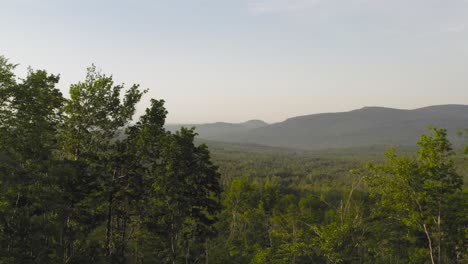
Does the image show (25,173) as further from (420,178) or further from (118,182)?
(420,178)

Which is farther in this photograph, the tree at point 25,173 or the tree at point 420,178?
the tree at point 420,178

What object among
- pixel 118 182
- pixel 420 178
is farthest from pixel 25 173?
pixel 420 178

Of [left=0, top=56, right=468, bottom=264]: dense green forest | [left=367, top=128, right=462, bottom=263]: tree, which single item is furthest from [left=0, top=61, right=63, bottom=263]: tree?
[left=367, top=128, right=462, bottom=263]: tree

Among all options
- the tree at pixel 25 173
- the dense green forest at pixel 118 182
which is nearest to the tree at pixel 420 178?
the dense green forest at pixel 118 182

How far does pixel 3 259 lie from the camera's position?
1547 centimetres

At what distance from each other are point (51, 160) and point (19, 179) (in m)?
1.69

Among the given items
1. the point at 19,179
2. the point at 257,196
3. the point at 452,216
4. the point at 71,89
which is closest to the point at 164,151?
the point at 71,89

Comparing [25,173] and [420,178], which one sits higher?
[25,173]

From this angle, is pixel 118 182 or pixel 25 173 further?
pixel 118 182

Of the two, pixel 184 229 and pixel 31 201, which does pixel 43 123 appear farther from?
pixel 184 229

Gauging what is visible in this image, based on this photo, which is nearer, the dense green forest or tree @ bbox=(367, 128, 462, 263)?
the dense green forest

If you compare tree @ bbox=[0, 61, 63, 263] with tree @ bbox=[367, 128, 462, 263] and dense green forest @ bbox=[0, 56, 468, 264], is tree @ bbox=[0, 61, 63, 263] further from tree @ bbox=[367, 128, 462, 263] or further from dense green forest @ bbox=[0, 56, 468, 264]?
tree @ bbox=[367, 128, 462, 263]

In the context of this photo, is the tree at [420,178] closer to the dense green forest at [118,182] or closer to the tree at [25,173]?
the dense green forest at [118,182]

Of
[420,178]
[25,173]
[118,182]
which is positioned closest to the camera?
[25,173]
